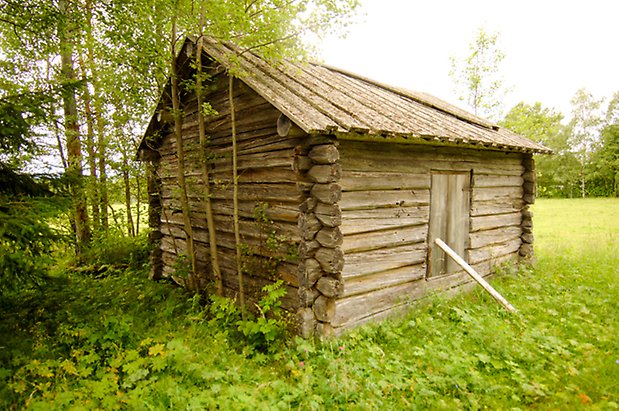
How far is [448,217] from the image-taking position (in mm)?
6762

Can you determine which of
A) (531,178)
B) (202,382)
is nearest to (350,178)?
(202,382)

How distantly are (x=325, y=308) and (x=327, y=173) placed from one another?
1.86 metres

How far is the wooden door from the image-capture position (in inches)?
254

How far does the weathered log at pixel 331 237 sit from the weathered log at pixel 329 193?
0.38 metres

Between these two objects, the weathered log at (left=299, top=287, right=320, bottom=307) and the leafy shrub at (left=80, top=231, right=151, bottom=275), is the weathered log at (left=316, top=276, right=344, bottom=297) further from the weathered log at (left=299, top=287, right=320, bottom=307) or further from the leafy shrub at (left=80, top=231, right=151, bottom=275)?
the leafy shrub at (left=80, top=231, right=151, bottom=275)

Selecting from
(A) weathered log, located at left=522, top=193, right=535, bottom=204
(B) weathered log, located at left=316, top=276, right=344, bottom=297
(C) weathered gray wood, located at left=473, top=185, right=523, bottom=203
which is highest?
(C) weathered gray wood, located at left=473, top=185, right=523, bottom=203

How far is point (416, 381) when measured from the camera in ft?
13.5

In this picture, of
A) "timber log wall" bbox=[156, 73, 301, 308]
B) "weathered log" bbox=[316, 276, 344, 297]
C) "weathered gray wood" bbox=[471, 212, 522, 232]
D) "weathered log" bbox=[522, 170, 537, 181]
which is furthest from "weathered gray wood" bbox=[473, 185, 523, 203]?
"timber log wall" bbox=[156, 73, 301, 308]

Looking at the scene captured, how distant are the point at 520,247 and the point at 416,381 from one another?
625 centimetres

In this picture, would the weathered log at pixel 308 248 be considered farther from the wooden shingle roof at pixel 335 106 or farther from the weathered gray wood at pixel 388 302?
the wooden shingle roof at pixel 335 106

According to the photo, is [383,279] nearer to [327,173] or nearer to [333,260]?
[333,260]

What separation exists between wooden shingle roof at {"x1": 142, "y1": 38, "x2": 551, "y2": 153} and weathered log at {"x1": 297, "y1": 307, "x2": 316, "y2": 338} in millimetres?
2442

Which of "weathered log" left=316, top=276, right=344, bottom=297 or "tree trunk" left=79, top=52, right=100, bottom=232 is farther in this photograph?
"tree trunk" left=79, top=52, right=100, bottom=232

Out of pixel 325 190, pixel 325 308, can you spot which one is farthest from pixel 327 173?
pixel 325 308
